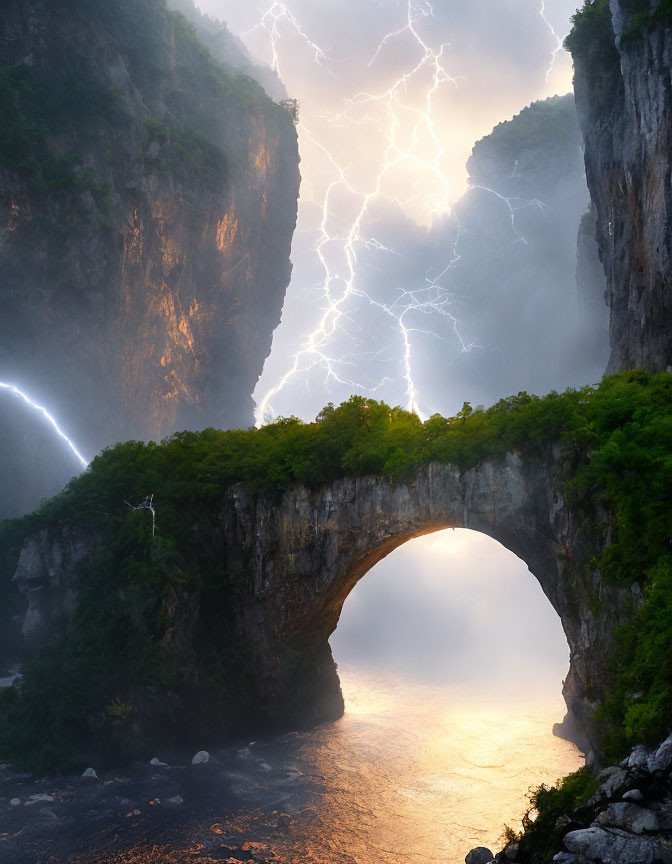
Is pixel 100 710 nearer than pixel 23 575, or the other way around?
pixel 100 710

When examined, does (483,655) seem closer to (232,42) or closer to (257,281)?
(257,281)

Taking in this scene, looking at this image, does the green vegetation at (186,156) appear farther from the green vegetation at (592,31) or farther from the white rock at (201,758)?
the white rock at (201,758)

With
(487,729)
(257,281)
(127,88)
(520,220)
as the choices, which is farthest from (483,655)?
(520,220)

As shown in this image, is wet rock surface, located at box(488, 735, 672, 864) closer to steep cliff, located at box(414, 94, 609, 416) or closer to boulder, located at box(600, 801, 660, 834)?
boulder, located at box(600, 801, 660, 834)

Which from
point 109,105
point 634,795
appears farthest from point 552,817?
point 109,105

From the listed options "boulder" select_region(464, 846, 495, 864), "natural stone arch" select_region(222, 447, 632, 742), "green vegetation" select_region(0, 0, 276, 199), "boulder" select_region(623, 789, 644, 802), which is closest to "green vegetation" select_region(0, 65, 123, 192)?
"green vegetation" select_region(0, 0, 276, 199)

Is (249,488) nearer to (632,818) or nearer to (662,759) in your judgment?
(662,759)
